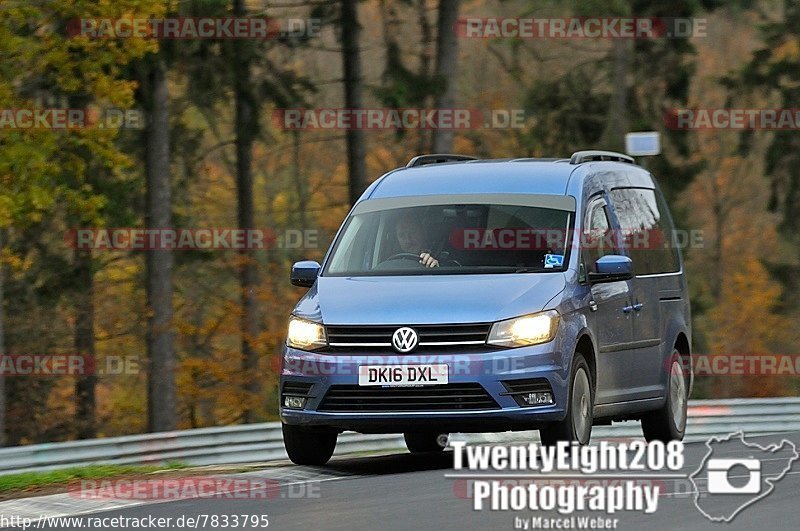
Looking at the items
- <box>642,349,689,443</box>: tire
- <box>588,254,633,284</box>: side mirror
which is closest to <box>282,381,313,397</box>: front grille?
<box>588,254,633,284</box>: side mirror

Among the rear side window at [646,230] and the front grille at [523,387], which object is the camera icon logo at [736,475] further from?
the rear side window at [646,230]

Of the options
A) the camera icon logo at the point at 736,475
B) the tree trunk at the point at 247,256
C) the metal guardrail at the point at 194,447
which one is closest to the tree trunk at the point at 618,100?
the tree trunk at the point at 247,256

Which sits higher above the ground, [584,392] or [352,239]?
[352,239]

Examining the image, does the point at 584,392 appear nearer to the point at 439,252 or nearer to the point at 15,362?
the point at 439,252

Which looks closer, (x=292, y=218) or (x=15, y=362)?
(x=15, y=362)

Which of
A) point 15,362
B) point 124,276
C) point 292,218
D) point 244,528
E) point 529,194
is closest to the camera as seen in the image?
point 244,528

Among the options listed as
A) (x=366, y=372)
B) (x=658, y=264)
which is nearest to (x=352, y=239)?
(x=366, y=372)

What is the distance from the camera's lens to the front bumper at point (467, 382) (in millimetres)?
10766

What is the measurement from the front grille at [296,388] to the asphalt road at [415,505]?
0.60m

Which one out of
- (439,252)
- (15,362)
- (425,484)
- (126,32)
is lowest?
(15,362)

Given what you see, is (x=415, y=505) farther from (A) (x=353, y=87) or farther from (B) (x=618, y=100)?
(B) (x=618, y=100)

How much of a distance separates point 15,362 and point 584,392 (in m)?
22.0

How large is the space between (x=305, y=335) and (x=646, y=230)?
393cm

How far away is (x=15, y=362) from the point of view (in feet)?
104
